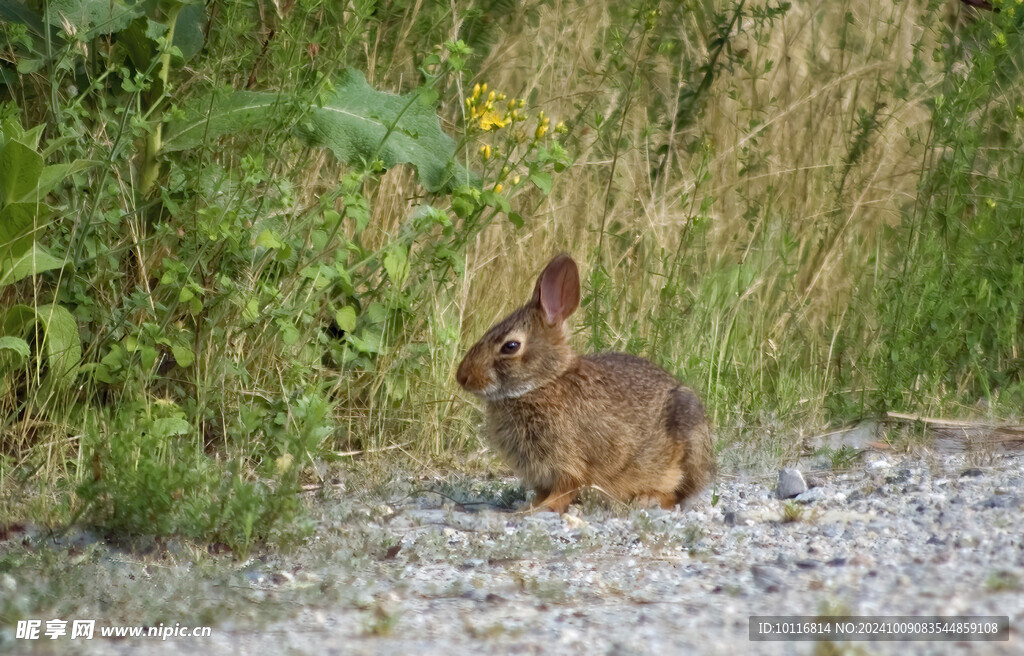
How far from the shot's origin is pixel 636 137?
7.78 metres

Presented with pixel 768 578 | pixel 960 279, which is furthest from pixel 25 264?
pixel 960 279

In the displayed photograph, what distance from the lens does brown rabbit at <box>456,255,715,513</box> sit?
5008 millimetres

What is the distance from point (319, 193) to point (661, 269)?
6.62ft

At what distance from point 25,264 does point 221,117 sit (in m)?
0.99

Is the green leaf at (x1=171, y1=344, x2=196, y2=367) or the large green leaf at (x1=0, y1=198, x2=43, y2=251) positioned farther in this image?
the green leaf at (x1=171, y1=344, x2=196, y2=367)

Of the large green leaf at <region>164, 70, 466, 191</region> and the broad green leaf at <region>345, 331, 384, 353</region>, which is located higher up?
the large green leaf at <region>164, 70, 466, 191</region>

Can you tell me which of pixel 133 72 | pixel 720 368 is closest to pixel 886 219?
pixel 720 368

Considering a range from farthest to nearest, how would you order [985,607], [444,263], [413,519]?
[444,263] < [413,519] < [985,607]

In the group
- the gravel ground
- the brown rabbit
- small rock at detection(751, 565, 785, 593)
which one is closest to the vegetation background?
the gravel ground

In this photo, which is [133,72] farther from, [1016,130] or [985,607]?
[1016,130]

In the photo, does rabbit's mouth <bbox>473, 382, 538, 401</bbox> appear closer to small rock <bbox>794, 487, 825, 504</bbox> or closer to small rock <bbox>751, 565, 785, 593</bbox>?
small rock <bbox>794, 487, 825, 504</bbox>

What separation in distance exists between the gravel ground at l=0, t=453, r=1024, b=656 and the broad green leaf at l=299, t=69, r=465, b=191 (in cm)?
142

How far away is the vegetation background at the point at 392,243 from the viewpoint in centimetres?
506

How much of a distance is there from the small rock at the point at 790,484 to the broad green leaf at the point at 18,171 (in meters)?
3.14
